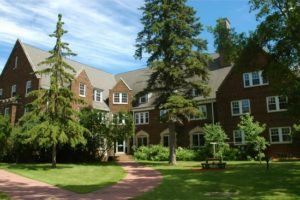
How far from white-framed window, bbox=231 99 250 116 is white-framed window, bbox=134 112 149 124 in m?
11.9

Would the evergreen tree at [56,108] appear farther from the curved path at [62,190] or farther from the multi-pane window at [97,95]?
the multi-pane window at [97,95]

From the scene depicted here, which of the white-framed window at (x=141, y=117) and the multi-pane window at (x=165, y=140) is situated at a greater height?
the white-framed window at (x=141, y=117)

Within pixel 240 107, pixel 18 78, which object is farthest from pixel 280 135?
pixel 18 78

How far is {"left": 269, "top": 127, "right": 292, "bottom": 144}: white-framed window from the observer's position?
107ft

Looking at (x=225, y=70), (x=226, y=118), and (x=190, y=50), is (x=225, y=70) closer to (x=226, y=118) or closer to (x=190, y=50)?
(x=226, y=118)

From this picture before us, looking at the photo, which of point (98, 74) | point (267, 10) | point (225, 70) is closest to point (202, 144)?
point (225, 70)

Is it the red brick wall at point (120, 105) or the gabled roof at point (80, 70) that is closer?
the gabled roof at point (80, 70)

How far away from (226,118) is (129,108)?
14.0 meters

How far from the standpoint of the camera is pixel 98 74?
48.8 metres

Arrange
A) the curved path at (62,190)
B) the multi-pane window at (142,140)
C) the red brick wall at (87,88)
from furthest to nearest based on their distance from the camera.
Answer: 1. the multi-pane window at (142,140)
2. the red brick wall at (87,88)
3. the curved path at (62,190)

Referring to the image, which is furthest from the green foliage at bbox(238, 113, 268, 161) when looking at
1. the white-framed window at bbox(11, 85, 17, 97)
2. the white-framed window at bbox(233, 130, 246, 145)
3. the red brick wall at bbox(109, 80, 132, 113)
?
the white-framed window at bbox(11, 85, 17, 97)

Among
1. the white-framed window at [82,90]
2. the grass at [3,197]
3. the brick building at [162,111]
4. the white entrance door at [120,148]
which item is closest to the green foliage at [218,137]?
the brick building at [162,111]

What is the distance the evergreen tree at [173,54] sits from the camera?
28516mm

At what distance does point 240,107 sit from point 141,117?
44.9 feet
